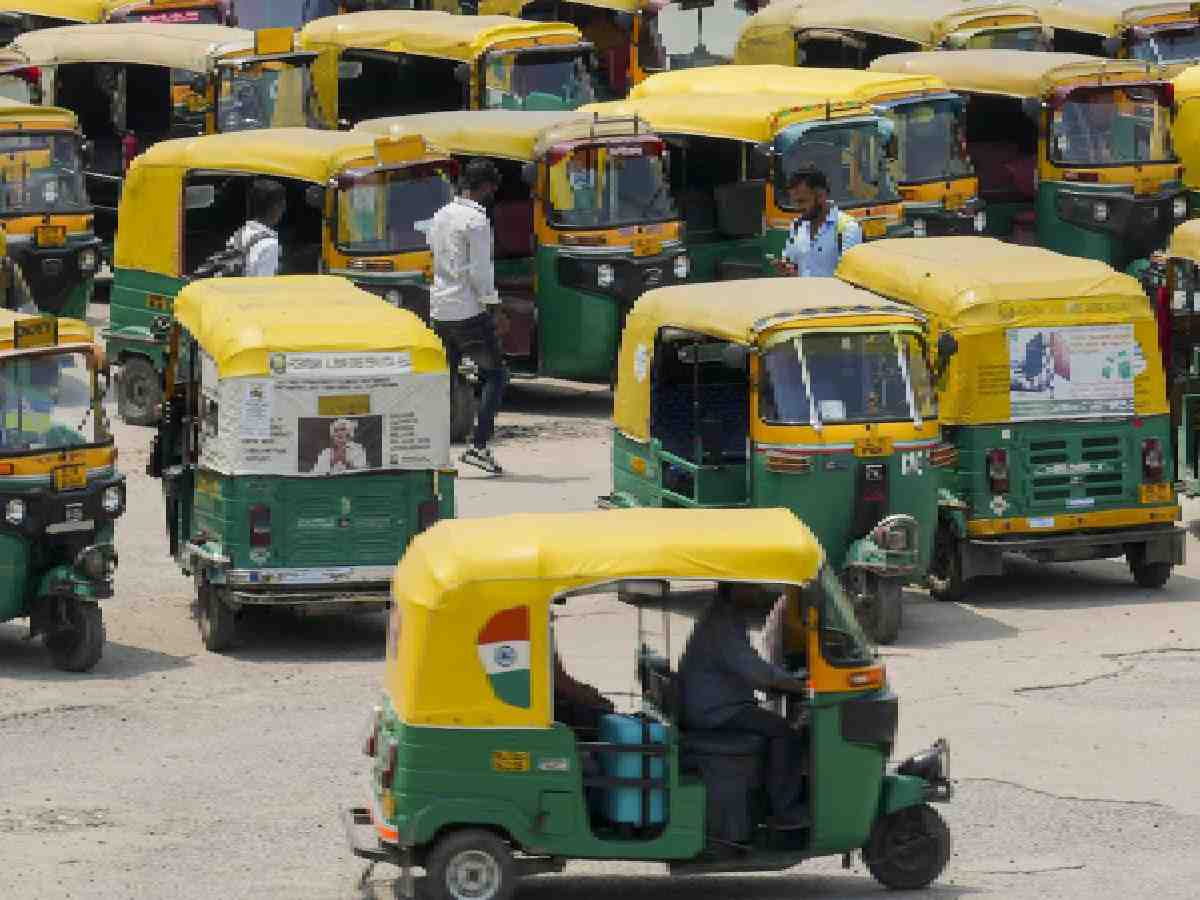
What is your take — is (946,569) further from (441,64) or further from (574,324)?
(441,64)

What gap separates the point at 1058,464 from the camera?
71.6 feet

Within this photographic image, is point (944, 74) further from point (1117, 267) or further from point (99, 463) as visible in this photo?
Answer: point (99, 463)

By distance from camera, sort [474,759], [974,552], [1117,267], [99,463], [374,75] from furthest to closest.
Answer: [374,75] < [1117,267] < [974,552] < [99,463] < [474,759]

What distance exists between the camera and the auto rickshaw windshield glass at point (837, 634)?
15281 mm

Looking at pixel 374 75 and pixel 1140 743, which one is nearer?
pixel 1140 743

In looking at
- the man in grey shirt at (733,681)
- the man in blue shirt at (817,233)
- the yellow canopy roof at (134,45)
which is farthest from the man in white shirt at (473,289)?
the man in grey shirt at (733,681)

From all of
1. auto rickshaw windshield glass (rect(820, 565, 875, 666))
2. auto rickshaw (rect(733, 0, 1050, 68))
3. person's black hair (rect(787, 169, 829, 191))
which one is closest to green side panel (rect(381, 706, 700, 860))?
auto rickshaw windshield glass (rect(820, 565, 875, 666))

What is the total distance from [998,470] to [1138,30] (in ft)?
54.1

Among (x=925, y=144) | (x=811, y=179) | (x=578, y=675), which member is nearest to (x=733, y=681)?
(x=578, y=675)

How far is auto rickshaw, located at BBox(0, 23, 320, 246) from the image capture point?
34.0 meters

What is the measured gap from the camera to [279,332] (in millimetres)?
20156

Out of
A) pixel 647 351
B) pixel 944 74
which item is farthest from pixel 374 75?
pixel 647 351

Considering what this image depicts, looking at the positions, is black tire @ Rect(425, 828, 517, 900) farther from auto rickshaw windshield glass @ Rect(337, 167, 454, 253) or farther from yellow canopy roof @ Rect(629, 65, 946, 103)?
yellow canopy roof @ Rect(629, 65, 946, 103)

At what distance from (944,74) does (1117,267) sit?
3.06m
